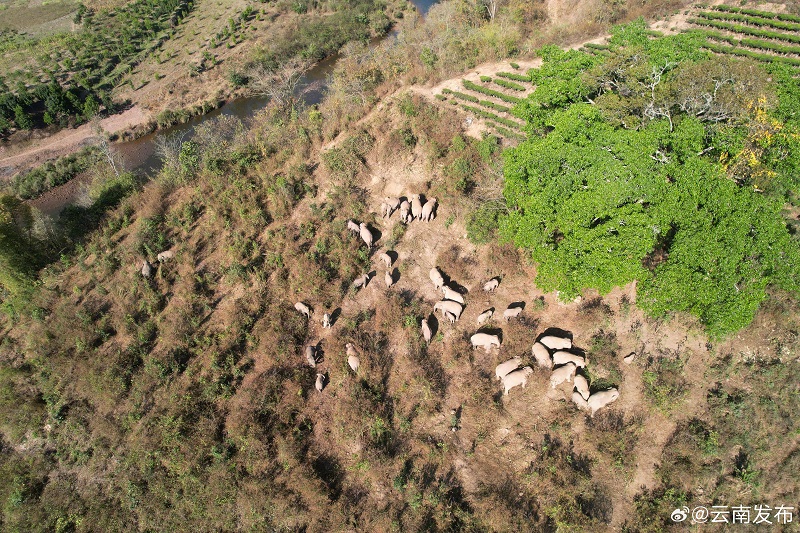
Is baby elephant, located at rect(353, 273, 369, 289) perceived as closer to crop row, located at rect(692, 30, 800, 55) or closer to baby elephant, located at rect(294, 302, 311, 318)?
baby elephant, located at rect(294, 302, 311, 318)

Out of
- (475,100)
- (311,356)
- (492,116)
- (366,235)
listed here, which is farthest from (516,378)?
(475,100)

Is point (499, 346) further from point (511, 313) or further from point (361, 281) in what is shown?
point (361, 281)

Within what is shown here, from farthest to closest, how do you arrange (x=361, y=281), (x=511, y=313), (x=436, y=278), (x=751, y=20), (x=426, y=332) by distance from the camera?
(x=751, y=20)
(x=361, y=281)
(x=436, y=278)
(x=511, y=313)
(x=426, y=332)

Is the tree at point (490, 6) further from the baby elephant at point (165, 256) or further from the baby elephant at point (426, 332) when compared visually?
the baby elephant at point (165, 256)

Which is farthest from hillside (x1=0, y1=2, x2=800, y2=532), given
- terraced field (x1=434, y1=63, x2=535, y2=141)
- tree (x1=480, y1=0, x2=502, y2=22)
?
tree (x1=480, y1=0, x2=502, y2=22)

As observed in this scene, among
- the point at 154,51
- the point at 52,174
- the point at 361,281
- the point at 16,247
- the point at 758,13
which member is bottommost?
the point at 361,281

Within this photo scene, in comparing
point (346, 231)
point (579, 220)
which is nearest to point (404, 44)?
point (346, 231)
